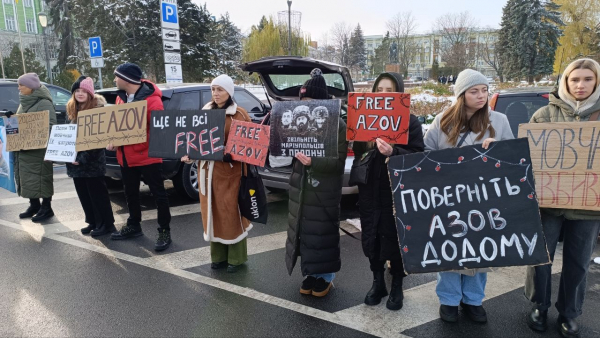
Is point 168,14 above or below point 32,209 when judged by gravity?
above

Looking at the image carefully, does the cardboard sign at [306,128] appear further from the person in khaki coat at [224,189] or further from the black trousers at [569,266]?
the black trousers at [569,266]

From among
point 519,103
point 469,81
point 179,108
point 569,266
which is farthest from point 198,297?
point 519,103

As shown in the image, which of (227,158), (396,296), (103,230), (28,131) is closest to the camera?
(396,296)

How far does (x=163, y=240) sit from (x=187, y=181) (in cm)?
197

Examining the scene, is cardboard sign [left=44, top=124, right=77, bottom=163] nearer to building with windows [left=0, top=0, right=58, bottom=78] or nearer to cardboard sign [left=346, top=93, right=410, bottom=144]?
cardboard sign [left=346, top=93, right=410, bottom=144]

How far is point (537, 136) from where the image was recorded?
9.17ft

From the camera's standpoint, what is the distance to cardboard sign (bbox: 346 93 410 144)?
2.89 m

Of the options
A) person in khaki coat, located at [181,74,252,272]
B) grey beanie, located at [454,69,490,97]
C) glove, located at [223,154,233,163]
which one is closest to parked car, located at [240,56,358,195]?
person in khaki coat, located at [181,74,252,272]

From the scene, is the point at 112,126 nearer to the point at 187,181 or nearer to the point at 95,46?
the point at 187,181

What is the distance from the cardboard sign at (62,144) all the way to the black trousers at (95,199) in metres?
0.32

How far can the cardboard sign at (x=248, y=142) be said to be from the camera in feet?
11.3

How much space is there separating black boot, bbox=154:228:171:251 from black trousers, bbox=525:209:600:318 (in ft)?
11.9

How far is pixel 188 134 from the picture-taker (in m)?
3.94

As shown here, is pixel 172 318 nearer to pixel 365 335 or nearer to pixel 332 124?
pixel 365 335
